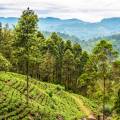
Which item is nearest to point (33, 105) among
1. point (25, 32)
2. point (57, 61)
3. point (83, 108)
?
point (25, 32)

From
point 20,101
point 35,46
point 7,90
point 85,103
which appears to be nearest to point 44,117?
point 20,101

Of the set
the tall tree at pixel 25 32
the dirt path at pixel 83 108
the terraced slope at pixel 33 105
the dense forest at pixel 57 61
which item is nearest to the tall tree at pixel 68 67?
the dense forest at pixel 57 61

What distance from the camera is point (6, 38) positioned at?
98.9 meters

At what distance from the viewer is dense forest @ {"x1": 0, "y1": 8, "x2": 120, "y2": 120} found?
46875 mm

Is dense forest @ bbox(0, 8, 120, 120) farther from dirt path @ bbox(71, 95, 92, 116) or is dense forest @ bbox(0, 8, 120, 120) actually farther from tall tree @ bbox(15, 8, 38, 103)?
dirt path @ bbox(71, 95, 92, 116)

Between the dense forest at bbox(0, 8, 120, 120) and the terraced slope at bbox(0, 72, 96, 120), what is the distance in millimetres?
3301

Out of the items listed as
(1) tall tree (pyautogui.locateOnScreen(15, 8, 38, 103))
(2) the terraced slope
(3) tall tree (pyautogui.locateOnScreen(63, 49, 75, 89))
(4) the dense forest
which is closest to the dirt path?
(2) the terraced slope

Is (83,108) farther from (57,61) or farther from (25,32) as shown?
(57,61)

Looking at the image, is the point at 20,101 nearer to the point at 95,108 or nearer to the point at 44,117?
the point at 44,117

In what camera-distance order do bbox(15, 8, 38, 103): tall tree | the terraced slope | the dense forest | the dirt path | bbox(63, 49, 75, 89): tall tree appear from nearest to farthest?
the dense forest < the terraced slope < bbox(15, 8, 38, 103): tall tree < the dirt path < bbox(63, 49, 75, 89): tall tree

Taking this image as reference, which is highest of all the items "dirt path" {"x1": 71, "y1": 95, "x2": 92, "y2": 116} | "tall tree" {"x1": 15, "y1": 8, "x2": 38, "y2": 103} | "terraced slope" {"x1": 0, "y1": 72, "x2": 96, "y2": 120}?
"tall tree" {"x1": 15, "y1": 8, "x2": 38, "y2": 103}

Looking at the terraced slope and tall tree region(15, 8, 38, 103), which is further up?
tall tree region(15, 8, 38, 103)

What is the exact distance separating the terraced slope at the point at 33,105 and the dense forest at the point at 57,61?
3.30 m

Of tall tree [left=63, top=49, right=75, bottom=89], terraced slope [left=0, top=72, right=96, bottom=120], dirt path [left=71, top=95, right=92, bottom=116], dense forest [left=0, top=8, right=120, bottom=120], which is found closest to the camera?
dense forest [left=0, top=8, right=120, bottom=120]
